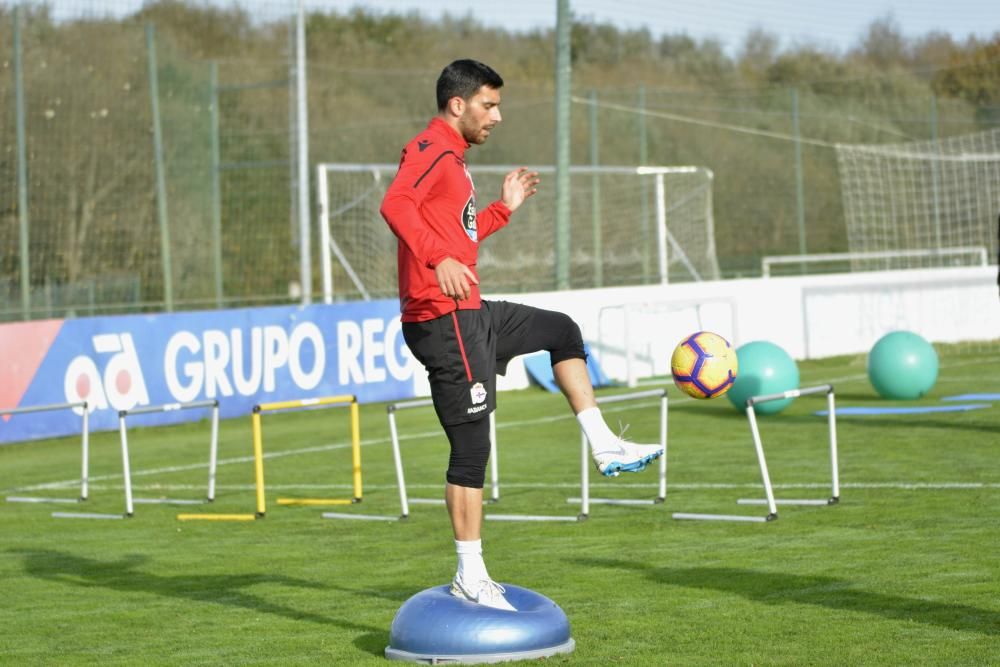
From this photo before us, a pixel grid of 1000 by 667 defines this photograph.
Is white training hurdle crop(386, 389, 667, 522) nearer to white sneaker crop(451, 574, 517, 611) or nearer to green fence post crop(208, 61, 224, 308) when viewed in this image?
white sneaker crop(451, 574, 517, 611)

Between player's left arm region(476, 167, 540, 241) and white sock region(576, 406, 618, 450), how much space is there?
987mm

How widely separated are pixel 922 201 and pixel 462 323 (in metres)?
27.9

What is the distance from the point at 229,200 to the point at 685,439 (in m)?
10.5

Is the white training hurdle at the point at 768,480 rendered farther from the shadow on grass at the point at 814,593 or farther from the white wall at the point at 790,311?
the white wall at the point at 790,311

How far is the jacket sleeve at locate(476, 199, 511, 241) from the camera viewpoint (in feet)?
25.4

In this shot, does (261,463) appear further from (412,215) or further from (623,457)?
(412,215)

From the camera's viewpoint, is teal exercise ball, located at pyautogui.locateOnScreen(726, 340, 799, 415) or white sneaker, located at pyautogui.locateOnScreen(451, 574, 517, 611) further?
teal exercise ball, located at pyautogui.locateOnScreen(726, 340, 799, 415)

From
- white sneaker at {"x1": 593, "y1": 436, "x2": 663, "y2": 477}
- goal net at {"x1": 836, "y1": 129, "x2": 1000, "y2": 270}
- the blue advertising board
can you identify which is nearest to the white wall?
the blue advertising board

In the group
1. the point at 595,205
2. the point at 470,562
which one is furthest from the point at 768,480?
the point at 595,205

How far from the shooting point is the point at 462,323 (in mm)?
7176

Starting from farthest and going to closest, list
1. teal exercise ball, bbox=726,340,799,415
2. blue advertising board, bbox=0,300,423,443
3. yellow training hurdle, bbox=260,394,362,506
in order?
blue advertising board, bbox=0,300,423,443 < teal exercise ball, bbox=726,340,799,415 < yellow training hurdle, bbox=260,394,362,506

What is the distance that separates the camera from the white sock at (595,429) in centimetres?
746

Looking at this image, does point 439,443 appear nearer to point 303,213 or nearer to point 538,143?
point 303,213

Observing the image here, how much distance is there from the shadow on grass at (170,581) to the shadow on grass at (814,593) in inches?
73.7
